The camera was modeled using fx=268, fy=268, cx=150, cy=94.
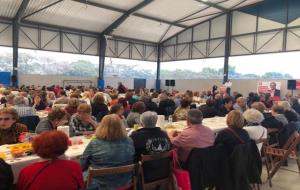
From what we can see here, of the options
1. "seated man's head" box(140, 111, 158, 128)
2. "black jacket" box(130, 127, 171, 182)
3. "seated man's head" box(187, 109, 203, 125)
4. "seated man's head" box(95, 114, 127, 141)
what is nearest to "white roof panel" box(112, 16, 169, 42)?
"seated man's head" box(187, 109, 203, 125)

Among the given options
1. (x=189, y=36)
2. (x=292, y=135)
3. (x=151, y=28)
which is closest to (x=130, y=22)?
(x=151, y=28)

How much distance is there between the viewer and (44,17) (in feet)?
44.7

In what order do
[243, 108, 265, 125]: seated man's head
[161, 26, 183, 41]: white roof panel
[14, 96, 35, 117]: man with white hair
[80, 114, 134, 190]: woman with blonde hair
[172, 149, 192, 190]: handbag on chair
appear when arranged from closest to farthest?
[80, 114, 134, 190]: woman with blonde hair, [172, 149, 192, 190]: handbag on chair, [243, 108, 265, 125]: seated man's head, [14, 96, 35, 117]: man with white hair, [161, 26, 183, 41]: white roof panel

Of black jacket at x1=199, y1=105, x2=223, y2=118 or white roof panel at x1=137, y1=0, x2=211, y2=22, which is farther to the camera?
white roof panel at x1=137, y1=0, x2=211, y2=22

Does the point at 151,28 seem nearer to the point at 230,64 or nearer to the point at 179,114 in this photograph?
the point at 230,64

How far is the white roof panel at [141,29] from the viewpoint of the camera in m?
15.6

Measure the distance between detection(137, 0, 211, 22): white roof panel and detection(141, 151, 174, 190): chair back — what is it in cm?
1213

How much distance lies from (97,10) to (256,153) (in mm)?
12224

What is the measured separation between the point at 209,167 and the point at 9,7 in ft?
40.9

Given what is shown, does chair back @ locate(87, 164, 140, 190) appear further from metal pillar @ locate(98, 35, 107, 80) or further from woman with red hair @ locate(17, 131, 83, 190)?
metal pillar @ locate(98, 35, 107, 80)

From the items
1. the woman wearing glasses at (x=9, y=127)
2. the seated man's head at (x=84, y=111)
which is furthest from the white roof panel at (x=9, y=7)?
the woman wearing glasses at (x=9, y=127)

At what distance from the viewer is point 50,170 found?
5.78 feet

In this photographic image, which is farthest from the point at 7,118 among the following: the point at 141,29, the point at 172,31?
the point at 172,31

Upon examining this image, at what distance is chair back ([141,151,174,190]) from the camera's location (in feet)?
8.13
